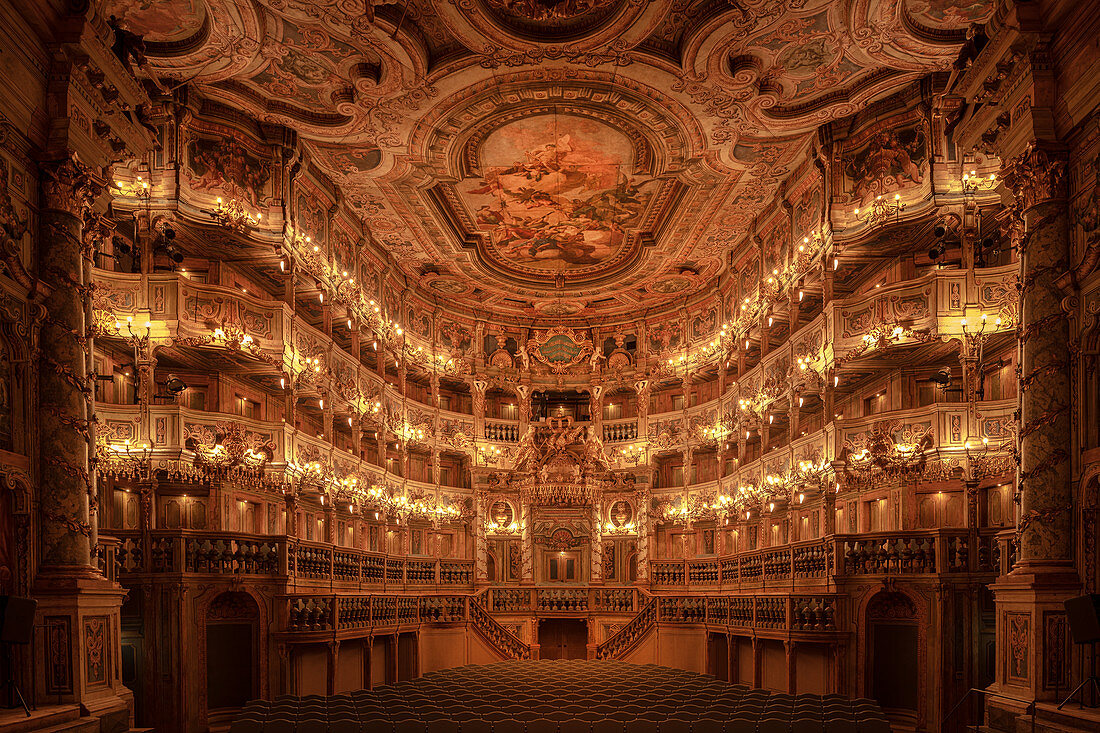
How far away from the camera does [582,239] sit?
3300cm

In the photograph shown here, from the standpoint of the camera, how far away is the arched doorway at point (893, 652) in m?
19.0

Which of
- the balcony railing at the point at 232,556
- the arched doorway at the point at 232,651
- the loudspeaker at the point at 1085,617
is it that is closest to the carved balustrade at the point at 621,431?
the balcony railing at the point at 232,556

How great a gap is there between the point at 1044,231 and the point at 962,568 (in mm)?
9487

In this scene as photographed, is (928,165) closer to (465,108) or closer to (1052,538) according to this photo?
(465,108)

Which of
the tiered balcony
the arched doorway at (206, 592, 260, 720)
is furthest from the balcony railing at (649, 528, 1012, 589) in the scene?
the arched doorway at (206, 592, 260, 720)

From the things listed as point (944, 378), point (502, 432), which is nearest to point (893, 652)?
point (944, 378)

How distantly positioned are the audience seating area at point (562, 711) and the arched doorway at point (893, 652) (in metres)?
3.13

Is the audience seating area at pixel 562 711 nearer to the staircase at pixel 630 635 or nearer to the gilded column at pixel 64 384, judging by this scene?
the gilded column at pixel 64 384

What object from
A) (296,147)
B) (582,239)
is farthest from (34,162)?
(582,239)

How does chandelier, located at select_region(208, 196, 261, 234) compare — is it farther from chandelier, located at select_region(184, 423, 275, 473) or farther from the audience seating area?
the audience seating area

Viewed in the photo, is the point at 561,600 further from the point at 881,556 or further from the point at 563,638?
the point at 881,556

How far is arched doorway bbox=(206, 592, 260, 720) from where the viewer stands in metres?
19.5

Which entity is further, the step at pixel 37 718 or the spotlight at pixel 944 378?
the spotlight at pixel 944 378

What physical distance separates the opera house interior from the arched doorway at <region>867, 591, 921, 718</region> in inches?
3.5
